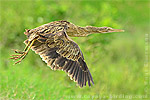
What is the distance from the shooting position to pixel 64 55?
6.69 meters

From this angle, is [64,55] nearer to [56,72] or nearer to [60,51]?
[60,51]

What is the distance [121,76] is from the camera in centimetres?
1130

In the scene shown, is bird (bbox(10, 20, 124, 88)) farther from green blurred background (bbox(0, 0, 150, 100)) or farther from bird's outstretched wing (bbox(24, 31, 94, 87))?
green blurred background (bbox(0, 0, 150, 100))

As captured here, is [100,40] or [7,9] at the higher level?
[7,9]

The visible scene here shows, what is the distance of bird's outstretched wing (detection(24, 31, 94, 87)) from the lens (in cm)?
666

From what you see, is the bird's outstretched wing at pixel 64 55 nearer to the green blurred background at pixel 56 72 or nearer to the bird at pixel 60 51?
the bird at pixel 60 51

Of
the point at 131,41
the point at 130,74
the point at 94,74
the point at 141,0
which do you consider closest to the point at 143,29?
the point at 141,0

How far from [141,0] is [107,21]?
Result: 1155 centimetres

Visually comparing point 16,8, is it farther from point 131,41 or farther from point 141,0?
point 141,0

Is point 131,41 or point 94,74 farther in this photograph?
point 131,41

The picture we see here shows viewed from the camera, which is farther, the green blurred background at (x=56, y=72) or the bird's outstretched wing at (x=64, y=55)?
the green blurred background at (x=56, y=72)

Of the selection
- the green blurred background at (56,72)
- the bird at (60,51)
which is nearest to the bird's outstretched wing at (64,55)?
the bird at (60,51)

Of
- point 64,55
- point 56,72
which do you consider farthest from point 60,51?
point 56,72

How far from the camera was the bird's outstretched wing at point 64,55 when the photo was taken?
666cm
